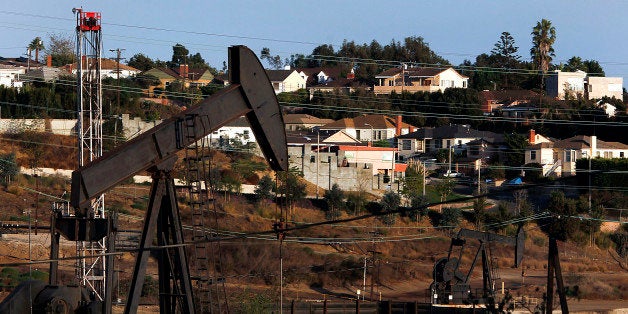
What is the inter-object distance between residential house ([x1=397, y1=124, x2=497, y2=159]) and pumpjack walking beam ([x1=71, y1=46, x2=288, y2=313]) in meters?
58.4

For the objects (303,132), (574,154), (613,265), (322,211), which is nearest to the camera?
(613,265)

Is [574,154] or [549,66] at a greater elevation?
[549,66]

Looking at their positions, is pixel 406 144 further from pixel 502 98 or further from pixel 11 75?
pixel 11 75

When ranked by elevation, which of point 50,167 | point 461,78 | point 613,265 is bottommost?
point 613,265

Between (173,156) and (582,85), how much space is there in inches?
3264

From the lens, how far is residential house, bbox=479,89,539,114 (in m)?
88.0

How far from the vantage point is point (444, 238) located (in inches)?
2021

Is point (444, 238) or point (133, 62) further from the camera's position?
point (133, 62)

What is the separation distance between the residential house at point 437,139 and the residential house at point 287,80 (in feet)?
80.3

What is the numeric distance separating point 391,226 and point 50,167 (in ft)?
54.0

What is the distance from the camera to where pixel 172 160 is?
47.6 feet

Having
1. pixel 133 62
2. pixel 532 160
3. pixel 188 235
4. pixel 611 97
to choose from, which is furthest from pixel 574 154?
pixel 133 62

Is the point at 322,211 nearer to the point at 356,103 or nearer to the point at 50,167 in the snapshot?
the point at 50,167

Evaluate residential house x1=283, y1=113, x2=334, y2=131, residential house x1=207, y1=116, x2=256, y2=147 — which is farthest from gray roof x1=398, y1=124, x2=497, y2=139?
residential house x1=207, y1=116, x2=256, y2=147
